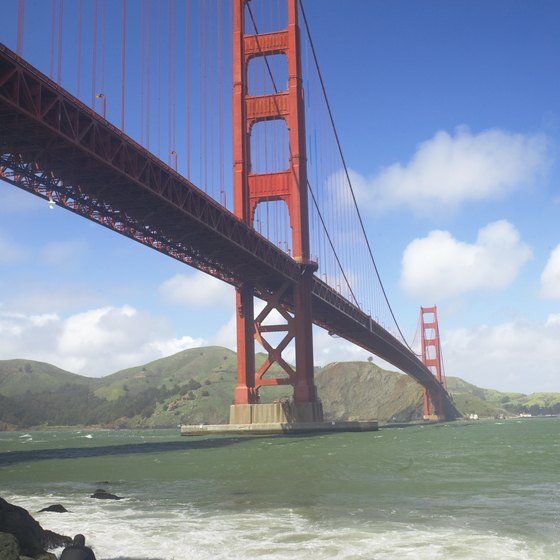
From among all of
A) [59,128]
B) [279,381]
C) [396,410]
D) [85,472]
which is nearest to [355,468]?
[85,472]

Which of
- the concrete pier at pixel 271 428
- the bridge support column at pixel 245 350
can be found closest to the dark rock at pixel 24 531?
the concrete pier at pixel 271 428

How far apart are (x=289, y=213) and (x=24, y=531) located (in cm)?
4856

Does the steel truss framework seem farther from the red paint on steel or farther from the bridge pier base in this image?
the bridge pier base

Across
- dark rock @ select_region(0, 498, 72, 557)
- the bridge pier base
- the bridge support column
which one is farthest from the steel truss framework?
dark rock @ select_region(0, 498, 72, 557)

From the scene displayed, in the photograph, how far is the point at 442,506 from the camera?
Result: 1476 centimetres

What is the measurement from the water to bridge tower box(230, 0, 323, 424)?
27799mm

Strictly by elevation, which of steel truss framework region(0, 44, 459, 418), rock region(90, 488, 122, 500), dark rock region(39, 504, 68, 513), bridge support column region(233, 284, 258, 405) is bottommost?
rock region(90, 488, 122, 500)

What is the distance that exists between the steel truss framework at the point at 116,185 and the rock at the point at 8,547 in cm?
2026

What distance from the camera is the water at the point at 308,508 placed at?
10.8 m

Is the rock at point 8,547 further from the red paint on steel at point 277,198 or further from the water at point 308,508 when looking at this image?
the red paint on steel at point 277,198

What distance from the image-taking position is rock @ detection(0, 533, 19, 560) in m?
8.14

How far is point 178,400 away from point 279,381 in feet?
417

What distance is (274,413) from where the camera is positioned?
53875 mm

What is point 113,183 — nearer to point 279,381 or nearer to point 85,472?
point 85,472
